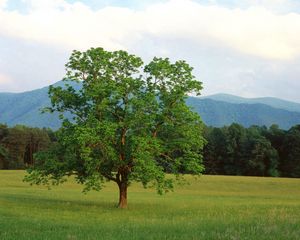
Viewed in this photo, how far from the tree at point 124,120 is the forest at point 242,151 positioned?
3190 inches

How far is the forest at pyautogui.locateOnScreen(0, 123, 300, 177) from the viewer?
12206 cm

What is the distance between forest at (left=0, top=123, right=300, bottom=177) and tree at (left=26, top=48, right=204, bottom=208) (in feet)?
266

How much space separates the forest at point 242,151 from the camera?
400 feet

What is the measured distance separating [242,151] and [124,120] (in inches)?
3870

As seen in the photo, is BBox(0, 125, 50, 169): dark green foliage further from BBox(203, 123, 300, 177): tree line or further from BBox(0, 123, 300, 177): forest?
BBox(203, 123, 300, 177): tree line

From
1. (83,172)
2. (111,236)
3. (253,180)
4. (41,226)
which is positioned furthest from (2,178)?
(111,236)

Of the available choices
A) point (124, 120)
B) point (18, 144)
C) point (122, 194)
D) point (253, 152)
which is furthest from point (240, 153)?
point (124, 120)

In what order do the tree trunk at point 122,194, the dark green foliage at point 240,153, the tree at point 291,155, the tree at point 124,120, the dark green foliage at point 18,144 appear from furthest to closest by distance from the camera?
the dark green foliage at point 18,144, the dark green foliage at point 240,153, the tree at point 291,155, the tree trunk at point 122,194, the tree at point 124,120

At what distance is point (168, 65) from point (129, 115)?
504cm

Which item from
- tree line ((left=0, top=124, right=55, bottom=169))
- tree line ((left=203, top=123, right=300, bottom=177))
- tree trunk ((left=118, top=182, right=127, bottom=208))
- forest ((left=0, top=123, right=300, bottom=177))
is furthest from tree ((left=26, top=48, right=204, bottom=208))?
tree line ((left=0, top=124, right=55, bottom=169))

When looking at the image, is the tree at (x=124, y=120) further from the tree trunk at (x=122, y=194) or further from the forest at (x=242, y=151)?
the forest at (x=242, y=151)

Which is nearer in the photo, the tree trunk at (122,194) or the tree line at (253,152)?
the tree trunk at (122,194)

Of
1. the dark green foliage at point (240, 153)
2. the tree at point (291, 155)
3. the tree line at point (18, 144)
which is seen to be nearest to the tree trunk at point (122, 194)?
the dark green foliage at point (240, 153)

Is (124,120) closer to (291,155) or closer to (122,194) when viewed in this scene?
(122,194)
